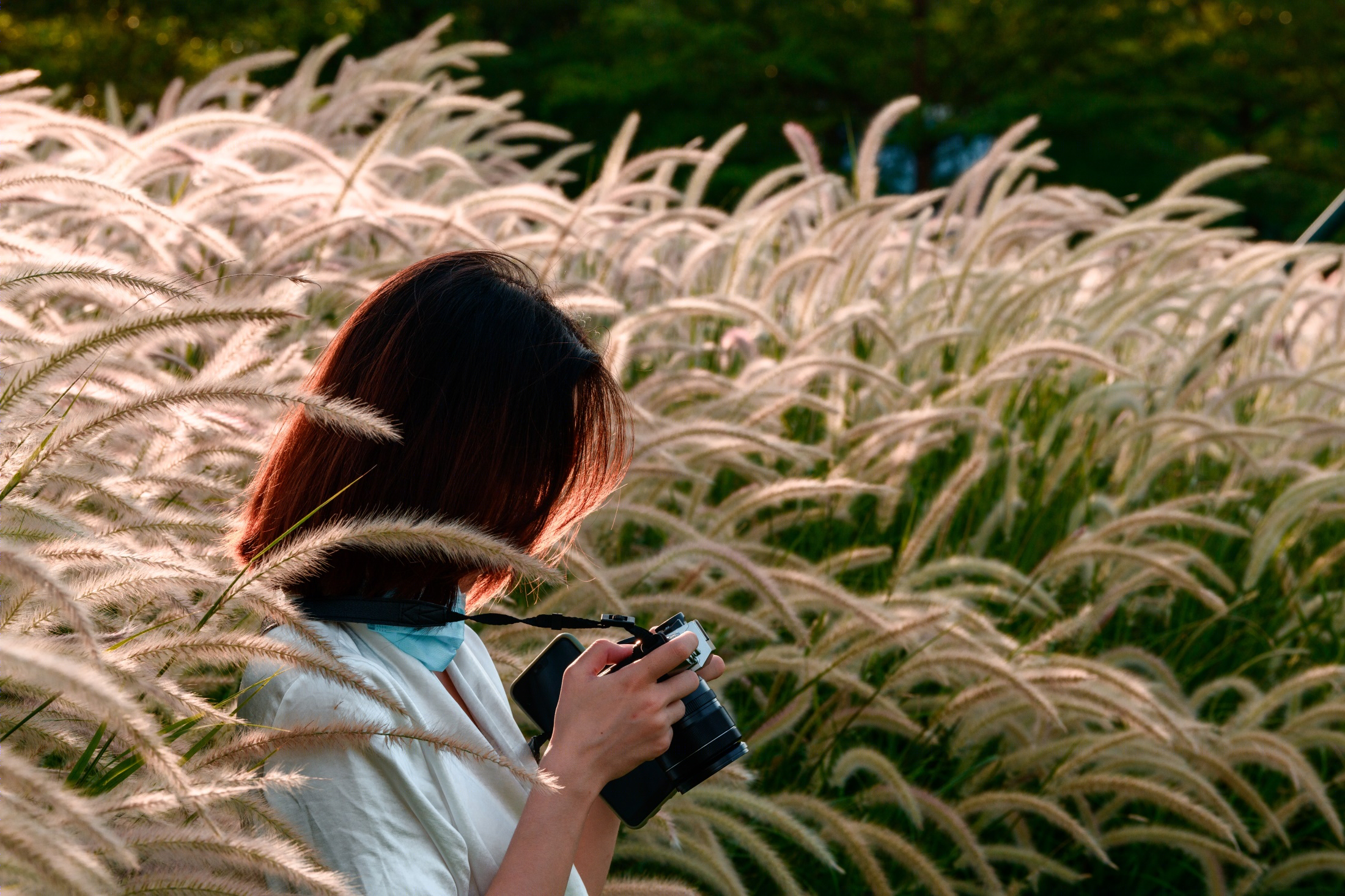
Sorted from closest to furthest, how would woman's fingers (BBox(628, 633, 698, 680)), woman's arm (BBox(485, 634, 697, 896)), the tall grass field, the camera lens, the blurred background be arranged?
1. the tall grass field
2. woman's arm (BBox(485, 634, 697, 896))
3. woman's fingers (BBox(628, 633, 698, 680))
4. the camera lens
5. the blurred background

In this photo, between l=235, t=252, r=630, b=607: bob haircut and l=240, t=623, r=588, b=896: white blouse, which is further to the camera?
l=235, t=252, r=630, b=607: bob haircut

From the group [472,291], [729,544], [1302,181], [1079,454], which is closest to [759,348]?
[1079,454]

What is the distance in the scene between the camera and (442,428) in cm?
152

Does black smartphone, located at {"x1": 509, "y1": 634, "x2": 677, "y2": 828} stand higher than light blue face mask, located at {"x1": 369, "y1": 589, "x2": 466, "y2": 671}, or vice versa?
light blue face mask, located at {"x1": 369, "y1": 589, "x2": 466, "y2": 671}

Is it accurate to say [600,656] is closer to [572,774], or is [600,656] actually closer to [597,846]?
[572,774]

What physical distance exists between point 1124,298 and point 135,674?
141 inches

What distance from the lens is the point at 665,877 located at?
7.06 ft

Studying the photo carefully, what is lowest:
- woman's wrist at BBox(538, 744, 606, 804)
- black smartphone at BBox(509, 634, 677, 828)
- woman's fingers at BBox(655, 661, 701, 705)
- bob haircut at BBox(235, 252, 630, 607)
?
black smartphone at BBox(509, 634, 677, 828)

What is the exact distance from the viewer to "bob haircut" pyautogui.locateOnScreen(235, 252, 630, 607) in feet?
4.98

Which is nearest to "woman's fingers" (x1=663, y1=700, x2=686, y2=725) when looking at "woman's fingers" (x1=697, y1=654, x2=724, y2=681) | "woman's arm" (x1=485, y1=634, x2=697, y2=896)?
"woman's arm" (x1=485, y1=634, x2=697, y2=896)

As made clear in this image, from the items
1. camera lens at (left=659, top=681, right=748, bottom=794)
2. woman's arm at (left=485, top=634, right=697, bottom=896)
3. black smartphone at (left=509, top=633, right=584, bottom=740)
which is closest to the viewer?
woman's arm at (left=485, top=634, right=697, bottom=896)

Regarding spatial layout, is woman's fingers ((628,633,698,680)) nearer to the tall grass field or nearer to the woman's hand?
the woman's hand

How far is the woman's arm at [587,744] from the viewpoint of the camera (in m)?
1.41

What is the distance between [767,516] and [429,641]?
1700 millimetres
